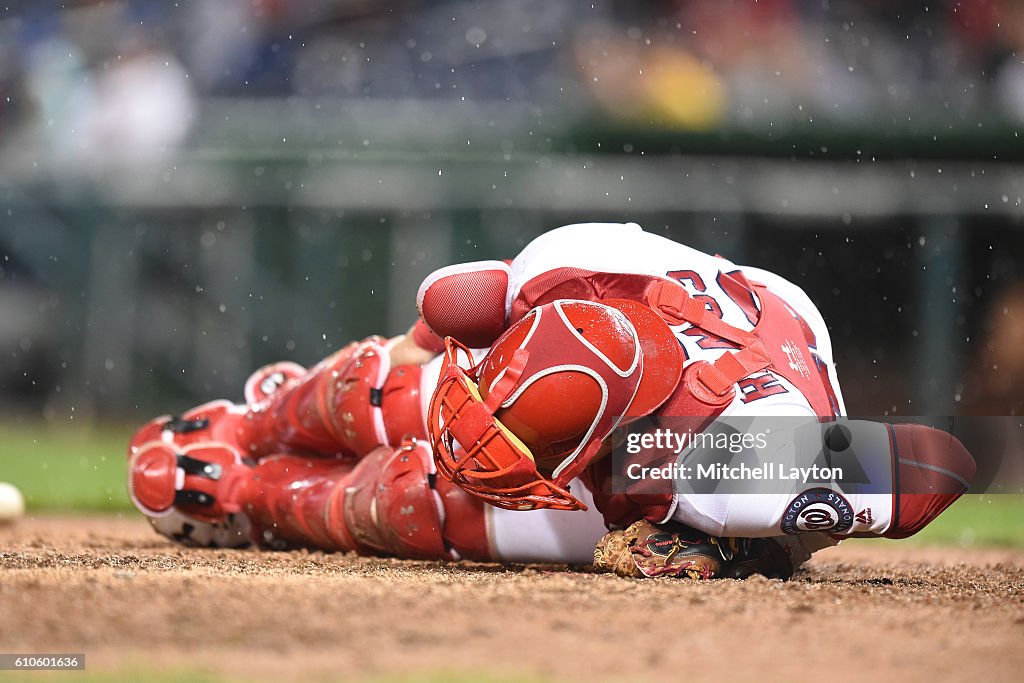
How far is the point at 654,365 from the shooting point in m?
2.10

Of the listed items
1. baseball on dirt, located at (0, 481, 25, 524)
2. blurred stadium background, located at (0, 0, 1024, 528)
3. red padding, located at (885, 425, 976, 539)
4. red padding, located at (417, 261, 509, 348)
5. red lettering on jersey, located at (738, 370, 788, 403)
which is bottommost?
baseball on dirt, located at (0, 481, 25, 524)

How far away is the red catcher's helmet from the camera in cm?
197

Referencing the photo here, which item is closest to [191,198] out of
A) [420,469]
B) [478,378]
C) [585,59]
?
[585,59]

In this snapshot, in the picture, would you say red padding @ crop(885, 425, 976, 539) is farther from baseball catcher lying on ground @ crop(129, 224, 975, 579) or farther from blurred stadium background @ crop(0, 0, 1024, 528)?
blurred stadium background @ crop(0, 0, 1024, 528)

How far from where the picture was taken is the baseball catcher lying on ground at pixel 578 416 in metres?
2.00

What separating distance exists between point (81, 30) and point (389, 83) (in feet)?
7.69

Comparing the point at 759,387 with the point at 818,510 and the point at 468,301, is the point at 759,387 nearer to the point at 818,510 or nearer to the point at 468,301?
the point at 818,510

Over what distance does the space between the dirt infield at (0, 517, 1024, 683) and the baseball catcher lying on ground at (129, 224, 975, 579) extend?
0.46 feet

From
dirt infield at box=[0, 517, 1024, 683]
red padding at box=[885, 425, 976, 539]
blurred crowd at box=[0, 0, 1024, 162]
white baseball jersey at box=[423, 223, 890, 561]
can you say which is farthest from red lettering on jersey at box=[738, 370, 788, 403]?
blurred crowd at box=[0, 0, 1024, 162]

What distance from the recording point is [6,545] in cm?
307

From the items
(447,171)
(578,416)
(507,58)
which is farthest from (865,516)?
(507,58)

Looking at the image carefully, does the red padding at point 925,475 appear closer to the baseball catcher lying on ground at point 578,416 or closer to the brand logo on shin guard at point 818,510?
the baseball catcher lying on ground at point 578,416

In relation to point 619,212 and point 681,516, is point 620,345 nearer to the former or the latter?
point 681,516

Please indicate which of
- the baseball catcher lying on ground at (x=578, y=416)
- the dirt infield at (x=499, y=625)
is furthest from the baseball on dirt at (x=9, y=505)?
the dirt infield at (x=499, y=625)
